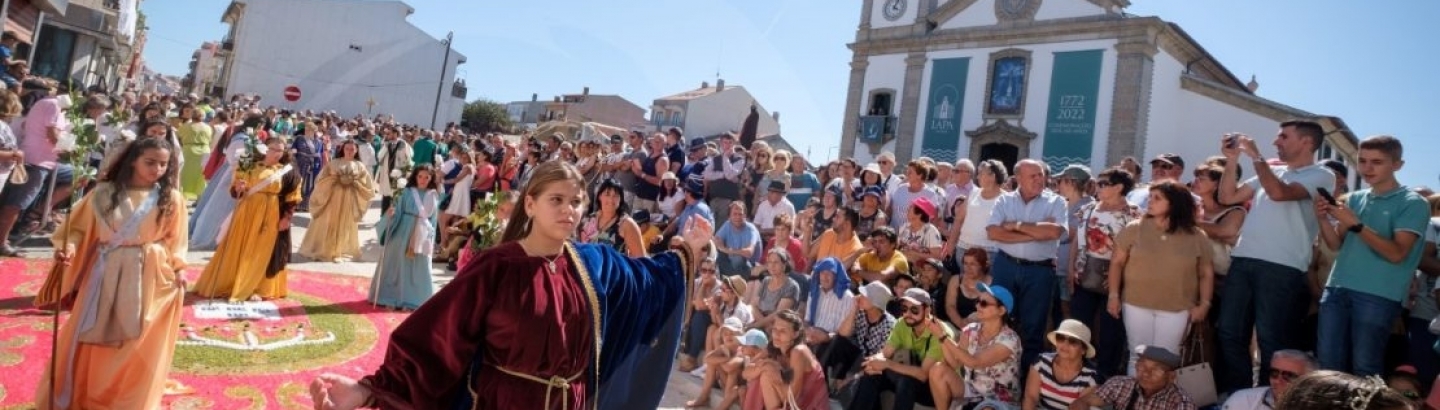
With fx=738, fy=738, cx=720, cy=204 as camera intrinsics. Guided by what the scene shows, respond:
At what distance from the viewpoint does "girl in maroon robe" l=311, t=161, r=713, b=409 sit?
2.30 meters

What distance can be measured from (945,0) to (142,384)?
1077 inches

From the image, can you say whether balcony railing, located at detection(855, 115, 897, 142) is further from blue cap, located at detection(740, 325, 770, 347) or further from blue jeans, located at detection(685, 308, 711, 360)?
blue cap, located at detection(740, 325, 770, 347)

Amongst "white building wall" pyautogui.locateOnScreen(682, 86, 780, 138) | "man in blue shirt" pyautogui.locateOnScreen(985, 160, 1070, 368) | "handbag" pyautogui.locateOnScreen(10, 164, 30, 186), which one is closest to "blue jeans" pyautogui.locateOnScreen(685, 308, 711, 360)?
"man in blue shirt" pyautogui.locateOnScreen(985, 160, 1070, 368)

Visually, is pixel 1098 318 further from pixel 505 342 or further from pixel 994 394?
pixel 505 342

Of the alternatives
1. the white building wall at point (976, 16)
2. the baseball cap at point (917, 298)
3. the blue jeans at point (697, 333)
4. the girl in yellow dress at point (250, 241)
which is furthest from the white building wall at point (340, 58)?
the baseball cap at point (917, 298)

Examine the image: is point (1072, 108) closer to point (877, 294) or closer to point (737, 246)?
point (737, 246)

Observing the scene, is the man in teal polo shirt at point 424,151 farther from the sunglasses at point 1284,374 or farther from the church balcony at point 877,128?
the church balcony at point 877,128

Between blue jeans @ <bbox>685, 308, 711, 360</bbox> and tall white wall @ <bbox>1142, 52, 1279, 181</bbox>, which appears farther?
tall white wall @ <bbox>1142, 52, 1279, 181</bbox>

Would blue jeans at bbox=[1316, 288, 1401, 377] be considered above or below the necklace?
above

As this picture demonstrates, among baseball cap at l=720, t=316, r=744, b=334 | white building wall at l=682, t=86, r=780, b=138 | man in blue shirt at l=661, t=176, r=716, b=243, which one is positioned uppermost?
white building wall at l=682, t=86, r=780, b=138

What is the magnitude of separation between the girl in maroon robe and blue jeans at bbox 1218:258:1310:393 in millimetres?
4218

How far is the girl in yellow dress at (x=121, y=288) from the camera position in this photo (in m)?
3.90

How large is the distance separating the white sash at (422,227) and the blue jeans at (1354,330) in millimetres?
7487

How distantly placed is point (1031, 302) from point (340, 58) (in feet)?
136
